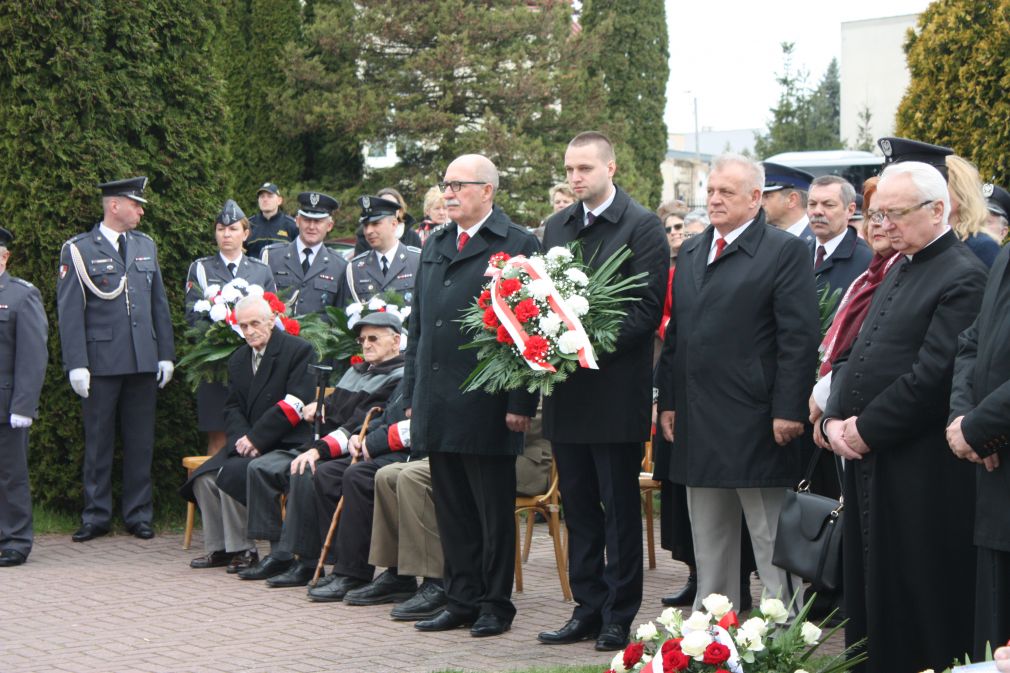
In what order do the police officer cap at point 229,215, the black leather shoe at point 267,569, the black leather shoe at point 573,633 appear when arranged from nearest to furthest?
1. the black leather shoe at point 573,633
2. the black leather shoe at point 267,569
3. the police officer cap at point 229,215

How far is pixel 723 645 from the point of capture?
3.89m

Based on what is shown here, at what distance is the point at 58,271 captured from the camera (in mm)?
9938

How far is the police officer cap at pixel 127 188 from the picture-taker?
969 centimetres

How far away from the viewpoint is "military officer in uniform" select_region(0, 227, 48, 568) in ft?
29.4

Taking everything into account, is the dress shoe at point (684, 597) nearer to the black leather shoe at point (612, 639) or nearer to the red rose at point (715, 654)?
the black leather shoe at point (612, 639)

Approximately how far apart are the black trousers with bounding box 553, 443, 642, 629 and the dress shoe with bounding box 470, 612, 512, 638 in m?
0.45

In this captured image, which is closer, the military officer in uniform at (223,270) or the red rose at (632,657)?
the red rose at (632,657)

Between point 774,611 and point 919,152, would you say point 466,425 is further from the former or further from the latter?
point 774,611

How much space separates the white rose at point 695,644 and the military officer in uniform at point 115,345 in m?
6.70

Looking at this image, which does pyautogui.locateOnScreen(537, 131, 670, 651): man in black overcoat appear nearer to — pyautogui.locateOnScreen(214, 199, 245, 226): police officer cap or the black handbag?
the black handbag

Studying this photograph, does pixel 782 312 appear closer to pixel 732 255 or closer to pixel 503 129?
pixel 732 255

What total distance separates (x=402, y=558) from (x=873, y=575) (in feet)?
10.4

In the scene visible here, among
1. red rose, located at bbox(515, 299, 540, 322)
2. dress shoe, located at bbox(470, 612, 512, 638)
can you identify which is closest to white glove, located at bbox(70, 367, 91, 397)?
dress shoe, located at bbox(470, 612, 512, 638)

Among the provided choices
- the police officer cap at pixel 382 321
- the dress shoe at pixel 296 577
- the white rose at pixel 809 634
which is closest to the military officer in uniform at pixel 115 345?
the dress shoe at pixel 296 577
